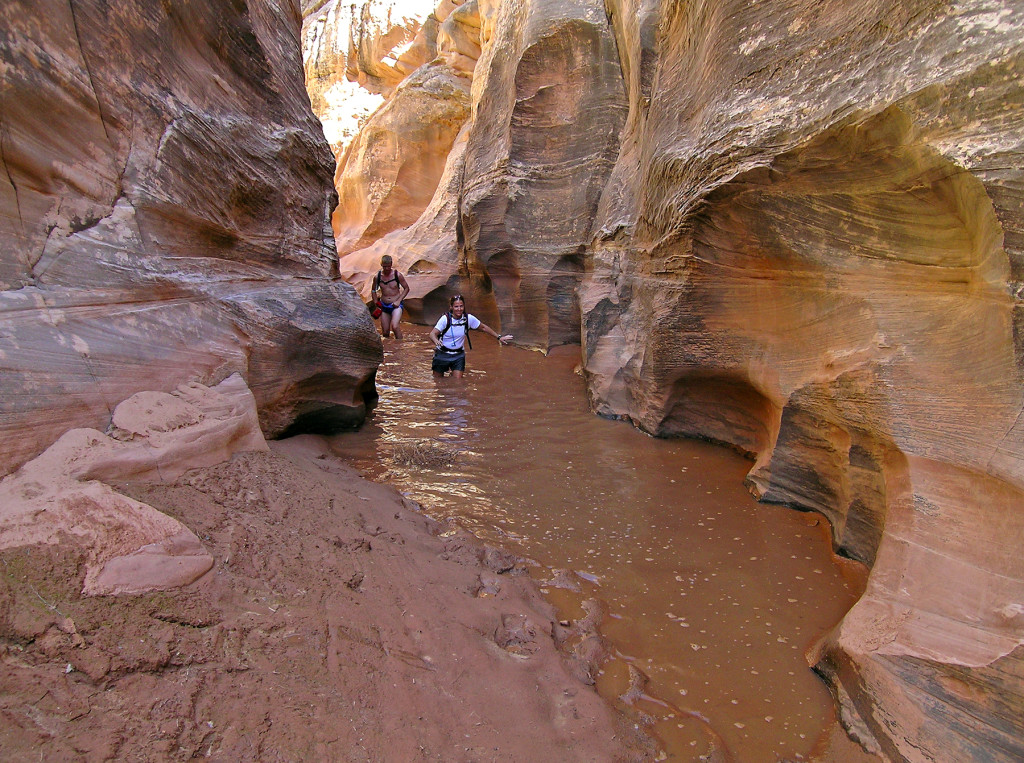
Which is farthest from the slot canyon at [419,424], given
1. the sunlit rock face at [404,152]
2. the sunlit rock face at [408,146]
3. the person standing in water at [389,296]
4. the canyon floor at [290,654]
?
the sunlit rock face at [404,152]

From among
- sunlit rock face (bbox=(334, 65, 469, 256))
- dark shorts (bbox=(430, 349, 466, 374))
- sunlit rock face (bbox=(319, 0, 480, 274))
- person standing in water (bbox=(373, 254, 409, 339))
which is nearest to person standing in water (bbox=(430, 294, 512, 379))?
dark shorts (bbox=(430, 349, 466, 374))

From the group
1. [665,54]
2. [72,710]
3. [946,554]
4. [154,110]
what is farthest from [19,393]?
[665,54]

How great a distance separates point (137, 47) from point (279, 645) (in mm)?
3410

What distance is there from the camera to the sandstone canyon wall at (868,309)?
2.06 m

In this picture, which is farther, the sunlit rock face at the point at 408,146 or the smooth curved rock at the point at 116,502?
the sunlit rock face at the point at 408,146

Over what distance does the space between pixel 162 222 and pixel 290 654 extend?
271 centimetres

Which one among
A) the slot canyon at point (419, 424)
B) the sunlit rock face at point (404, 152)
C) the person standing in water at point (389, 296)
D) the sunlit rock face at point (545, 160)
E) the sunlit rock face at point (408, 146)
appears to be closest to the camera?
the slot canyon at point (419, 424)

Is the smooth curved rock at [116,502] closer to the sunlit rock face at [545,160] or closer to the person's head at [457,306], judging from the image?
the person's head at [457,306]

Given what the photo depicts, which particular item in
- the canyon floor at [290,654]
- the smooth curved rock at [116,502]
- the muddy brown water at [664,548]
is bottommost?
the muddy brown water at [664,548]

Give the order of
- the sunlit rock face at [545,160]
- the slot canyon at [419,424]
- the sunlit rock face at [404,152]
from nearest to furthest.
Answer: the slot canyon at [419,424], the sunlit rock face at [545,160], the sunlit rock face at [404,152]

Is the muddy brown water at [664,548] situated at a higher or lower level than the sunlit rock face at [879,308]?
lower

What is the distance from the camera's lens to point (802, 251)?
326cm

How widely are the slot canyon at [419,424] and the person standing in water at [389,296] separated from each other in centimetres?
330

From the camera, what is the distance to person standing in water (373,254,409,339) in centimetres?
863
